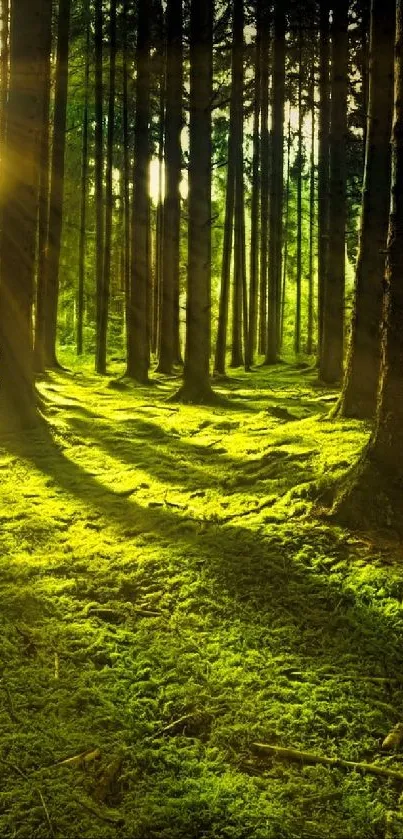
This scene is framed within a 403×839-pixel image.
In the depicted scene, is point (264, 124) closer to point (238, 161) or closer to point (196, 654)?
point (238, 161)

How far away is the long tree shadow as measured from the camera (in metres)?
3.53

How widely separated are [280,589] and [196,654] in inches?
32.9

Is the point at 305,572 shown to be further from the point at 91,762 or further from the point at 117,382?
the point at 117,382

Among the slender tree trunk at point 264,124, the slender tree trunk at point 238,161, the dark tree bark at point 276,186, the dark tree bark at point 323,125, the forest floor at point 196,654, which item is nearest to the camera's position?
the forest floor at point 196,654

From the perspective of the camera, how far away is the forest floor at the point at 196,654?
2.50m

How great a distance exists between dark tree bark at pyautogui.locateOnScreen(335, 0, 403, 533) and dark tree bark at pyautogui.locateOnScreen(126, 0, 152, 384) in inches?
406

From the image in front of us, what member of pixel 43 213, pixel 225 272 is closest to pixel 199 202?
pixel 43 213

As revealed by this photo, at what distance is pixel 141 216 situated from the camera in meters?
14.8

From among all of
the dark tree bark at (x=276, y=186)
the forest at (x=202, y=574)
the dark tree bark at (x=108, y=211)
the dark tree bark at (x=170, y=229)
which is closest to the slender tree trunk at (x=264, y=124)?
the dark tree bark at (x=276, y=186)

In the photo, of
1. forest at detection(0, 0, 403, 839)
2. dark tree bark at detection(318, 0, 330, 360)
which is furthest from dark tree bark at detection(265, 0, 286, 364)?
forest at detection(0, 0, 403, 839)

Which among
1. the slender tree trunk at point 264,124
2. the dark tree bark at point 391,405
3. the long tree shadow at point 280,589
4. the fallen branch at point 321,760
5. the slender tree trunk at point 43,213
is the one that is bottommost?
the fallen branch at point 321,760

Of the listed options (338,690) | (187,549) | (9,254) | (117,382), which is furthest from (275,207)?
(338,690)

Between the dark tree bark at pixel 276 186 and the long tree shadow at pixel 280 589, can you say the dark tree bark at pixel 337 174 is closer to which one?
the dark tree bark at pixel 276 186

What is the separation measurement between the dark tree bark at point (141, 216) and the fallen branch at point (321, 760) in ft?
41.1
